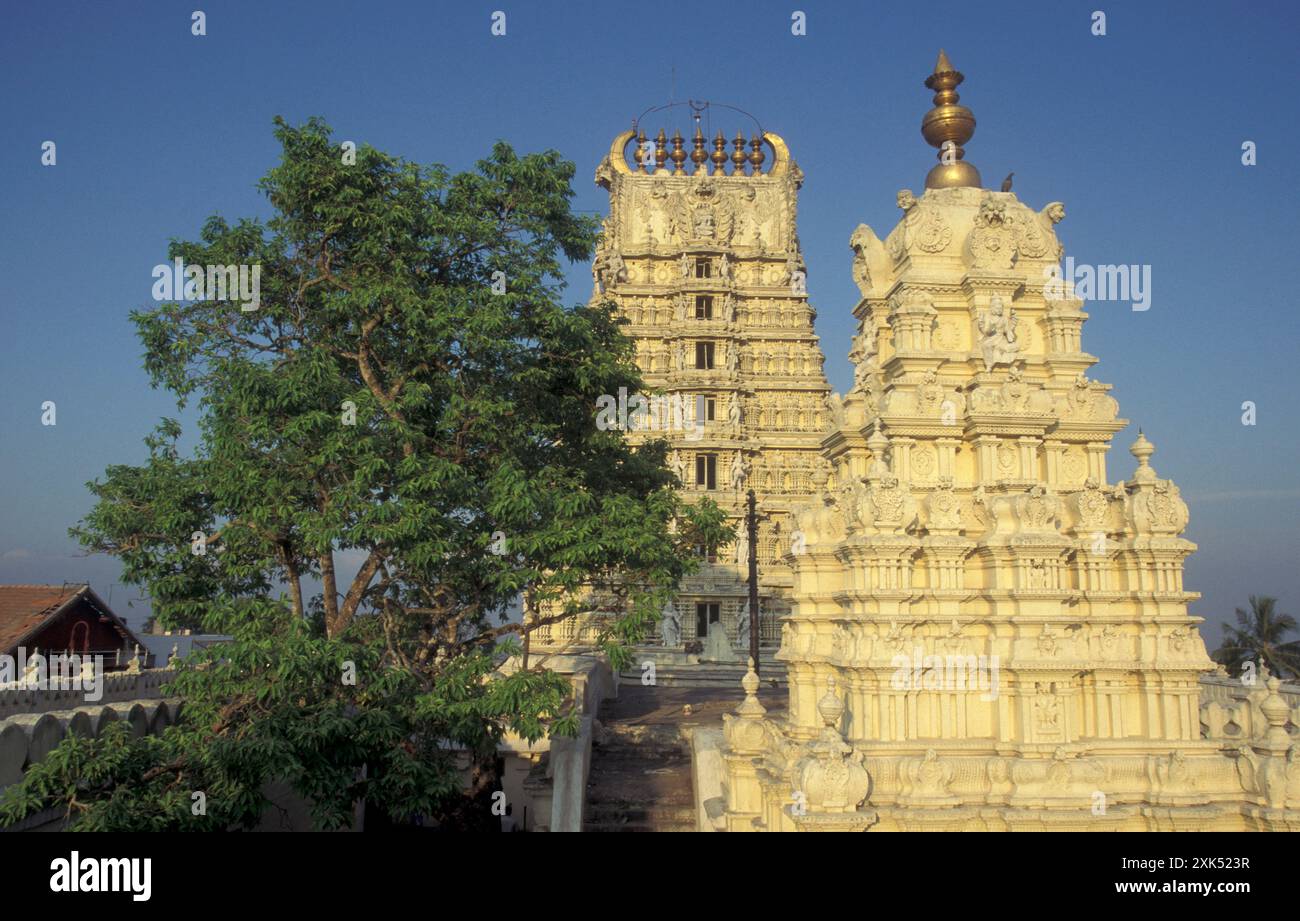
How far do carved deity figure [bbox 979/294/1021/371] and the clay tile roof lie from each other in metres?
28.0

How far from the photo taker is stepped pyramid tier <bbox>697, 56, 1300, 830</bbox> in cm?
1259

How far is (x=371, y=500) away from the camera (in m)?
12.8

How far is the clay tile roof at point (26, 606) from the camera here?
28.3 meters

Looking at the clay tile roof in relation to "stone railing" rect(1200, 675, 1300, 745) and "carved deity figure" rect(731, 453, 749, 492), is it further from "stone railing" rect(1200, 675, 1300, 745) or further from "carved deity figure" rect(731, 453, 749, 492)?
"stone railing" rect(1200, 675, 1300, 745)

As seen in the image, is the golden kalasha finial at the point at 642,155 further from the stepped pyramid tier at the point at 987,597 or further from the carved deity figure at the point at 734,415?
the stepped pyramid tier at the point at 987,597

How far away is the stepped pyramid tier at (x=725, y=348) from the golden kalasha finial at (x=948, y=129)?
27783 mm

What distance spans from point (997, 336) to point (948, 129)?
12.8ft

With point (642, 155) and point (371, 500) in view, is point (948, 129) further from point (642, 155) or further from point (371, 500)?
point (642, 155)

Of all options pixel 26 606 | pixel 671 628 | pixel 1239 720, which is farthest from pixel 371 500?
pixel 671 628

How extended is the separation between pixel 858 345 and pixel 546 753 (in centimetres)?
1039

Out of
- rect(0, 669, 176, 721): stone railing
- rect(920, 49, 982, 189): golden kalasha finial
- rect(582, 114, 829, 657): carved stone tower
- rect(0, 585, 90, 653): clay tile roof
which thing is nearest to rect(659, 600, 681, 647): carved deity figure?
rect(582, 114, 829, 657): carved stone tower

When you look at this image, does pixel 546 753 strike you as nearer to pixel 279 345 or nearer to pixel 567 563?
pixel 567 563

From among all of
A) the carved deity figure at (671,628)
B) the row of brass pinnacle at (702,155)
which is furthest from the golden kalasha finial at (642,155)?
the carved deity figure at (671,628)
